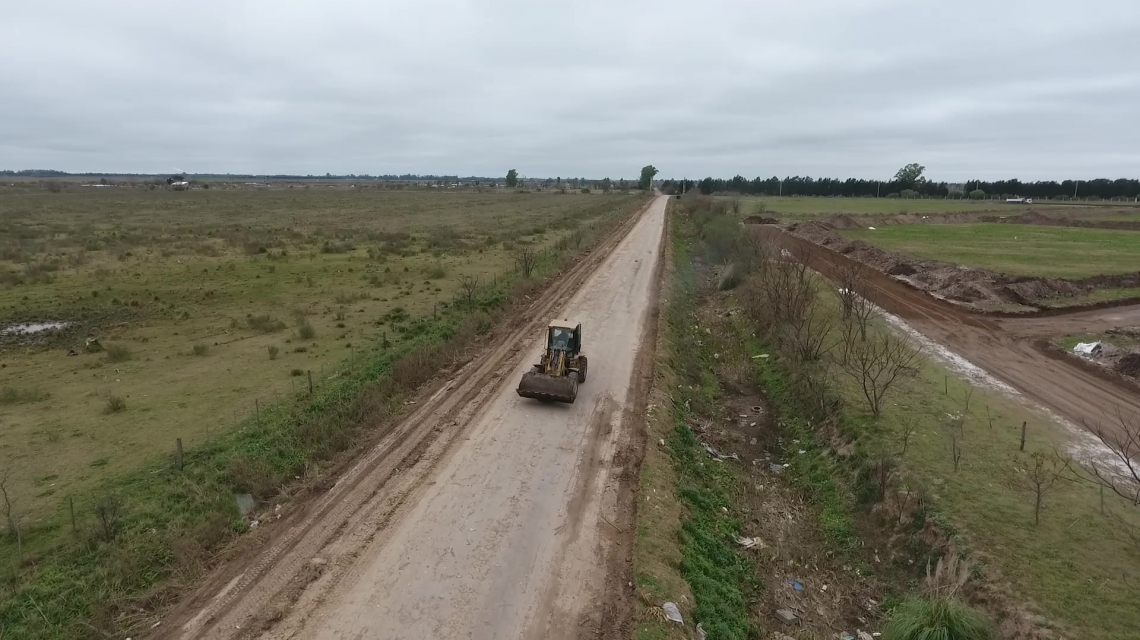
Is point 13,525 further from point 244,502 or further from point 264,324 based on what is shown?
point 264,324

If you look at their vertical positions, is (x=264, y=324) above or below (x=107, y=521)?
above

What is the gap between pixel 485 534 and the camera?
10773 millimetres

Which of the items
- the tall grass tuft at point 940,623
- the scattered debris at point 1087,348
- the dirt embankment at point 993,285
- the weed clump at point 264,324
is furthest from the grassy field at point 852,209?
the tall grass tuft at point 940,623

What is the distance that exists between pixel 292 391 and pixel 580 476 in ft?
30.4

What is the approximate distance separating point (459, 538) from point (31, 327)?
80.9 ft

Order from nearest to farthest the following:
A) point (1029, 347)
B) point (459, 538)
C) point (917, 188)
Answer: point (459, 538) < point (1029, 347) < point (917, 188)

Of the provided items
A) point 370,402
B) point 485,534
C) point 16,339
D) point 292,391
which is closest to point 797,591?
point 485,534

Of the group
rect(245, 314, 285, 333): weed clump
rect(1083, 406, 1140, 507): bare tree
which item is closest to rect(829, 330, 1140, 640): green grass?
rect(1083, 406, 1140, 507): bare tree

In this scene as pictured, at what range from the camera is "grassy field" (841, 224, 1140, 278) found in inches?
1489

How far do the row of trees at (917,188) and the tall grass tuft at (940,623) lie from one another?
14894 centimetres

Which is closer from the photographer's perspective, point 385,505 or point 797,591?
point 797,591

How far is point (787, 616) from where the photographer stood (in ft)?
33.3

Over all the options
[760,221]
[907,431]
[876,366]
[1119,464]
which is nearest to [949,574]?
[907,431]

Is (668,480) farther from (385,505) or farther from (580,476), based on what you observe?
(385,505)
